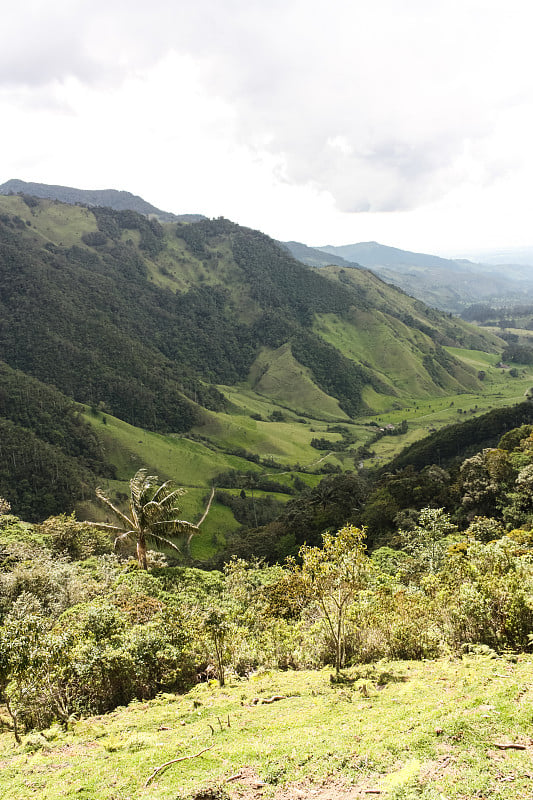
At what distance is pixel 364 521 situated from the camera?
68750mm

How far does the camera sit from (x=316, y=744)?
13039 mm

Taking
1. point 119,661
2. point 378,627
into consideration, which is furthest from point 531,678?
point 119,661

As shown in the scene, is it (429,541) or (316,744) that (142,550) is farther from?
(429,541)

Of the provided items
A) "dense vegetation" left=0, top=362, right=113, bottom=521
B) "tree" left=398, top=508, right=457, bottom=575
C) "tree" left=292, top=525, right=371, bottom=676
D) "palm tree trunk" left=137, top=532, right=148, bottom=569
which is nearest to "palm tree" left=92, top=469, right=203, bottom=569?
"palm tree trunk" left=137, top=532, right=148, bottom=569

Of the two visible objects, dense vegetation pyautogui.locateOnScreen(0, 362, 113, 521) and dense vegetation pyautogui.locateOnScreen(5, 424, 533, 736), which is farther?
dense vegetation pyautogui.locateOnScreen(0, 362, 113, 521)

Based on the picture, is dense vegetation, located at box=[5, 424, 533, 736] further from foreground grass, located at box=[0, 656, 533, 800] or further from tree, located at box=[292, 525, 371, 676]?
foreground grass, located at box=[0, 656, 533, 800]

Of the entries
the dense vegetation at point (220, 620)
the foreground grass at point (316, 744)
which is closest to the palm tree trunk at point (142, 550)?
the dense vegetation at point (220, 620)

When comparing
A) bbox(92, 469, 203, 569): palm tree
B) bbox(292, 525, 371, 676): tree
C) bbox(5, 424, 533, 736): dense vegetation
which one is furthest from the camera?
bbox(92, 469, 203, 569): palm tree

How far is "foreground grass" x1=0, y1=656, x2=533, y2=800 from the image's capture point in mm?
10914

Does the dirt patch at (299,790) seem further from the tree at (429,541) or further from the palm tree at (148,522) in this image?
the tree at (429,541)

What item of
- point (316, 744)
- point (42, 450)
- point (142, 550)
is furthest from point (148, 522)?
point (42, 450)

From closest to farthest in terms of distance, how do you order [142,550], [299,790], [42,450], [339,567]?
[299,790], [339,567], [142,550], [42,450]

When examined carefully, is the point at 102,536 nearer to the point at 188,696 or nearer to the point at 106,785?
the point at 188,696

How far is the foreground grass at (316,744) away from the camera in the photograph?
10914 mm
